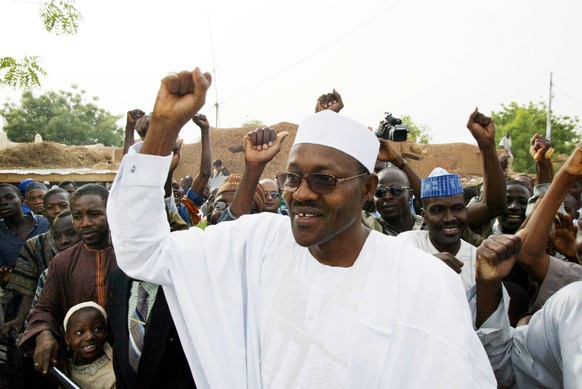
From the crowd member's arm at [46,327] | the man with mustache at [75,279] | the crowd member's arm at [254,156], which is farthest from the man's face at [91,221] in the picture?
the crowd member's arm at [254,156]

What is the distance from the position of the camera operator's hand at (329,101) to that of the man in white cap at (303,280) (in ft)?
4.38

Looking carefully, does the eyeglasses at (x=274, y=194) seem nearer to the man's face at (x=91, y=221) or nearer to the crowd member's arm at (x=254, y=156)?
the man's face at (x=91, y=221)

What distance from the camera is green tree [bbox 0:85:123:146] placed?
1612 inches

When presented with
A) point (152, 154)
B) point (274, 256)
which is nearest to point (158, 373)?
point (274, 256)

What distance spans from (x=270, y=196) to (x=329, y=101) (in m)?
1.75

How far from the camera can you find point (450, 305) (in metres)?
1.58

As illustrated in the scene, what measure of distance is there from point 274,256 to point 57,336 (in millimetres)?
1611

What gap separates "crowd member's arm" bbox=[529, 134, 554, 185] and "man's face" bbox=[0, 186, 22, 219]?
16.6 ft

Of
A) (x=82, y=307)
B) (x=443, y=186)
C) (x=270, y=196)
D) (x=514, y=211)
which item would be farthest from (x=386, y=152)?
(x=82, y=307)

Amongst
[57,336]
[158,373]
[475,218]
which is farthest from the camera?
[475,218]

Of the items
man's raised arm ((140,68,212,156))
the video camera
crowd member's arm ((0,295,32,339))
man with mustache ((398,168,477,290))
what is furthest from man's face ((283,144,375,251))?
crowd member's arm ((0,295,32,339))

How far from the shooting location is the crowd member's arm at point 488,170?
324 centimetres

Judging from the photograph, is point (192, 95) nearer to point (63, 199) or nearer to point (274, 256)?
point (274, 256)

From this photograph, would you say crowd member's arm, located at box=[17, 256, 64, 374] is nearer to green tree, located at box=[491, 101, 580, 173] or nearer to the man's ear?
the man's ear
